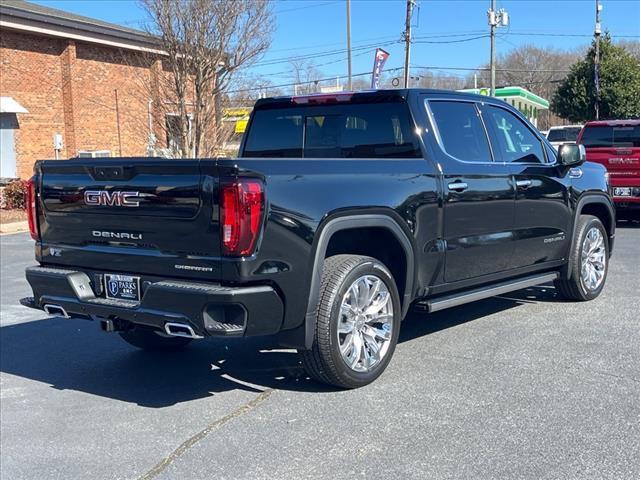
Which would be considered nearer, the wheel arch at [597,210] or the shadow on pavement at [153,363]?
the shadow on pavement at [153,363]

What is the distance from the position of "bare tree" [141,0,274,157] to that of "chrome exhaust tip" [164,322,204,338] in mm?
15080

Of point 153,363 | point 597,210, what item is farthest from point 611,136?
point 153,363

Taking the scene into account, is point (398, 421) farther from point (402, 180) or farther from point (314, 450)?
point (402, 180)

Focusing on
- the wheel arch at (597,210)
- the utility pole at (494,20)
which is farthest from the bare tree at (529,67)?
the wheel arch at (597,210)

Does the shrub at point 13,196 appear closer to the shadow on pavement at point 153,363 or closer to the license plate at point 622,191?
the shadow on pavement at point 153,363

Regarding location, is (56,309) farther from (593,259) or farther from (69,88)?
(69,88)

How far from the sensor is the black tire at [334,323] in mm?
4469

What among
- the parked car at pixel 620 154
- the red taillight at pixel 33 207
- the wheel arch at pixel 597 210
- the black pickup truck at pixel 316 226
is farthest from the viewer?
the parked car at pixel 620 154

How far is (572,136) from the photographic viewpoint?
88.4 feet

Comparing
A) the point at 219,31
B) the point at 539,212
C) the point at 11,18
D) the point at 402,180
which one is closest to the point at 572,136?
the point at 219,31

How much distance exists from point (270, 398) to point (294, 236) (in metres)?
1.18

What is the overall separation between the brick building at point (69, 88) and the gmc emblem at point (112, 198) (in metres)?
16.2

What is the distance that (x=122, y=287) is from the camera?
178 inches

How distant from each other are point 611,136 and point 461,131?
8.56 metres
